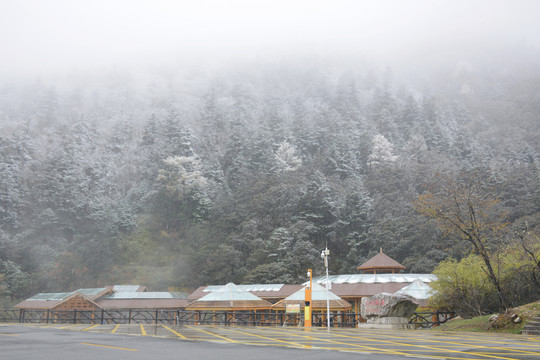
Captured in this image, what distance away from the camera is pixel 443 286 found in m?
24.5

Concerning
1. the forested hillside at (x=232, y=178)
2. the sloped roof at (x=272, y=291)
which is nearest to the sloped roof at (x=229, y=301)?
the sloped roof at (x=272, y=291)

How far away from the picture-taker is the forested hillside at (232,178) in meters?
52.6

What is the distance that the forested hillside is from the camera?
52.6 m

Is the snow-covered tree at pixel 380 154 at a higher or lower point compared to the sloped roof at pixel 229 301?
higher

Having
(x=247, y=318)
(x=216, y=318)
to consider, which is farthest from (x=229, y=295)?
(x=216, y=318)

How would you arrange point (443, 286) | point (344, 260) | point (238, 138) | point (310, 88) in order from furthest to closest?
point (310, 88) < point (238, 138) < point (344, 260) < point (443, 286)

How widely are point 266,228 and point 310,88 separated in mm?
73334

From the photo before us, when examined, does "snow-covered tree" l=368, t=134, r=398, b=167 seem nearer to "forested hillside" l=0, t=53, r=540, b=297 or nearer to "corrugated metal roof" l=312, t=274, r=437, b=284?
"forested hillside" l=0, t=53, r=540, b=297

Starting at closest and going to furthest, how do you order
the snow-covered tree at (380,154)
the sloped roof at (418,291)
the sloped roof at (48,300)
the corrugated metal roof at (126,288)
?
the sloped roof at (418,291) → the sloped roof at (48,300) → the corrugated metal roof at (126,288) → the snow-covered tree at (380,154)

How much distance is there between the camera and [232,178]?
241 feet

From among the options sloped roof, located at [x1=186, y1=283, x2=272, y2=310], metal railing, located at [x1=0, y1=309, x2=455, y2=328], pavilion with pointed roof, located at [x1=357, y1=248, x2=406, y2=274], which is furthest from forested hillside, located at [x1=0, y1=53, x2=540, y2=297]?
sloped roof, located at [x1=186, y1=283, x2=272, y2=310]

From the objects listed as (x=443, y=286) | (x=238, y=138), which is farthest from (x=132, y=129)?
(x=443, y=286)

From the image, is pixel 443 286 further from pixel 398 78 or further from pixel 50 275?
pixel 398 78

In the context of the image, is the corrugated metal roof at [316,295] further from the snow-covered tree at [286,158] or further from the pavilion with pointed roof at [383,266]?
the snow-covered tree at [286,158]
